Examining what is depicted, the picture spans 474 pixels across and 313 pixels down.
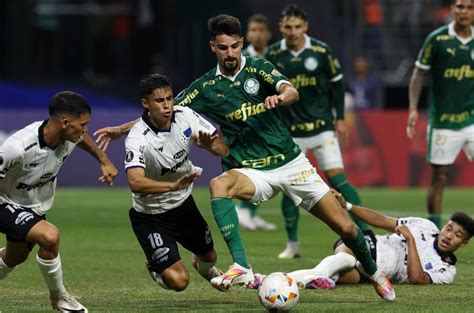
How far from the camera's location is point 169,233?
980 cm

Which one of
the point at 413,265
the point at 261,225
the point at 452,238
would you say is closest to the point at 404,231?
the point at 413,265

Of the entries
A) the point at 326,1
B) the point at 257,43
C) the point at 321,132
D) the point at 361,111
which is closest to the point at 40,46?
the point at 326,1

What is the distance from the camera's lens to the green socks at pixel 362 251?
967cm

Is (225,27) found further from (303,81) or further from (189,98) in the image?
(303,81)

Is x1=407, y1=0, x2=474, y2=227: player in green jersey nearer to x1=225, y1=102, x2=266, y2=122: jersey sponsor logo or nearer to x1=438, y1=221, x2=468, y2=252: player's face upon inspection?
x1=438, y1=221, x2=468, y2=252: player's face

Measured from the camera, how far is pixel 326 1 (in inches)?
1129

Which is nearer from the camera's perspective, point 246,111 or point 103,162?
point 103,162


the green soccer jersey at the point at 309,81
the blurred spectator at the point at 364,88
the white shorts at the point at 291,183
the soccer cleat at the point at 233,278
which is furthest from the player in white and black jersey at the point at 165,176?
the blurred spectator at the point at 364,88

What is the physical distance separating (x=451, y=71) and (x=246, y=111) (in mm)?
4545

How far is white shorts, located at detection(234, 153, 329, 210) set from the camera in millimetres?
9602

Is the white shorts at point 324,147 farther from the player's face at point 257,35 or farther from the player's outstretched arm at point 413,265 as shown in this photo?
the player's outstretched arm at point 413,265

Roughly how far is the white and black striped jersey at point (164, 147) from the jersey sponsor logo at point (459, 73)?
4823 mm

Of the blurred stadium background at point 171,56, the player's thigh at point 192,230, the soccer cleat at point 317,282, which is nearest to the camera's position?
the player's thigh at point 192,230

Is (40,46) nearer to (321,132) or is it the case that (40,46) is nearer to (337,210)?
(321,132)
